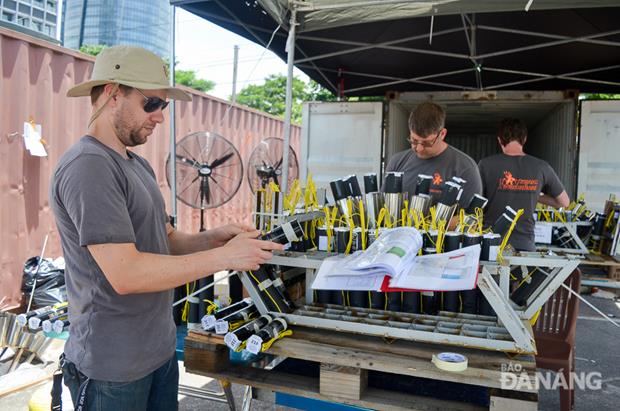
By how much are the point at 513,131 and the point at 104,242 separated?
351 cm

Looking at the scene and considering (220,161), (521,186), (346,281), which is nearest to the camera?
(346,281)

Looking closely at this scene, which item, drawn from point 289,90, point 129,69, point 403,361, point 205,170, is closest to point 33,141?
point 205,170

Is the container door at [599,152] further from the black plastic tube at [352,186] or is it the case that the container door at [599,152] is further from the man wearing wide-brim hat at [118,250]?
the man wearing wide-brim hat at [118,250]

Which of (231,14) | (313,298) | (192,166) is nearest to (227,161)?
(192,166)

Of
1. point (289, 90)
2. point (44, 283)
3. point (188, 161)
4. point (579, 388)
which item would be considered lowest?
point (579, 388)

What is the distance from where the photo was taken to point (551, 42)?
5.74 m

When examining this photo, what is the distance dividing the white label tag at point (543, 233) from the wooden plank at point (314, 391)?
157 inches

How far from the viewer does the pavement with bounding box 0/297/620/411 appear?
3293 millimetres

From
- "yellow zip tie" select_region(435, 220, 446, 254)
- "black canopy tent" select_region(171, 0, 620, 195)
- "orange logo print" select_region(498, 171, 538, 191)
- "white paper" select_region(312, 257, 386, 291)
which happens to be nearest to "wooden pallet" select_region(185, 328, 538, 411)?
"white paper" select_region(312, 257, 386, 291)

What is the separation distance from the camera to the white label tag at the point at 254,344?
1.66 m

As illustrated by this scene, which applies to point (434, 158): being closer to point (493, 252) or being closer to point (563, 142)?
point (493, 252)

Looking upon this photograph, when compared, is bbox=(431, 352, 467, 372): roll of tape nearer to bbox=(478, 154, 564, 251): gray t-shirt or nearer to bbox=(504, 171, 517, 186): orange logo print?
bbox=(478, 154, 564, 251): gray t-shirt

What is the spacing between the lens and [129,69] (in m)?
1.56

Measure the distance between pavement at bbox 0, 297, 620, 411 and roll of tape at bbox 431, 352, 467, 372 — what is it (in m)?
1.91
